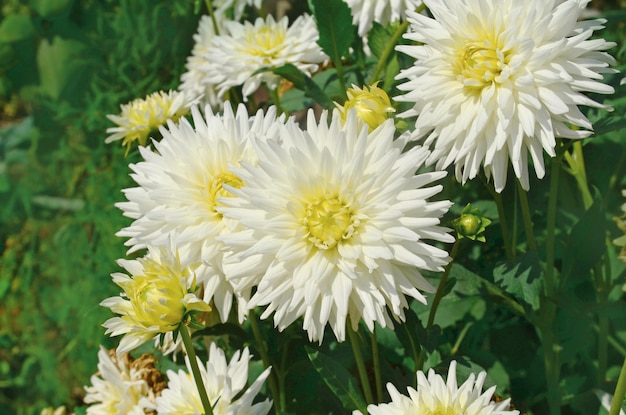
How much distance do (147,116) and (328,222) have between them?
458mm

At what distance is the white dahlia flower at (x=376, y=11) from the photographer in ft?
3.98

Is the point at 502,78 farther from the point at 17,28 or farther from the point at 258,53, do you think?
the point at 17,28

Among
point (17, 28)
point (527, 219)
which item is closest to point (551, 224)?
point (527, 219)

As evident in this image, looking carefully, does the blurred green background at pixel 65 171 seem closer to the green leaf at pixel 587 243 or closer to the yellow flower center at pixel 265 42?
the yellow flower center at pixel 265 42

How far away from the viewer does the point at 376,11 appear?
4.03 ft

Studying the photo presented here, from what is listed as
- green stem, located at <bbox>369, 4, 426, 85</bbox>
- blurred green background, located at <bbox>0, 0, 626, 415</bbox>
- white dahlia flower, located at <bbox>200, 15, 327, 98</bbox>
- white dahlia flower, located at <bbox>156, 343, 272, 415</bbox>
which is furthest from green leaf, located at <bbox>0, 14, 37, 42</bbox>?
white dahlia flower, located at <bbox>156, 343, 272, 415</bbox>

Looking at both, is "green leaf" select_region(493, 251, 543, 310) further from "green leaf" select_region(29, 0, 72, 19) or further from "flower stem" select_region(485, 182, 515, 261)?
"green leaf" select_region(29, 0, 72, 19)

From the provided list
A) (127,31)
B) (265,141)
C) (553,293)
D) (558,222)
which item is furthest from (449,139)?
(127,31)

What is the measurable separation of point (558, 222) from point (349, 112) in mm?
599

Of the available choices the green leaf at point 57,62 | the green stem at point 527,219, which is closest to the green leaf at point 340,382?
the green stem at point 527,219

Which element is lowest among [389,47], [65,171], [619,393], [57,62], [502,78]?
[619,393]

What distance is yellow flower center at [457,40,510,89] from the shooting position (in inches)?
31.6

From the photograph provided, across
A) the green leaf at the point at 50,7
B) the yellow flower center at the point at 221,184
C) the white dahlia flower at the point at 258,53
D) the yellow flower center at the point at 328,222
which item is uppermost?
the green leaf at the point at 50,7

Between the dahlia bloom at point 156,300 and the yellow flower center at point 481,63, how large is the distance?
337 mm
